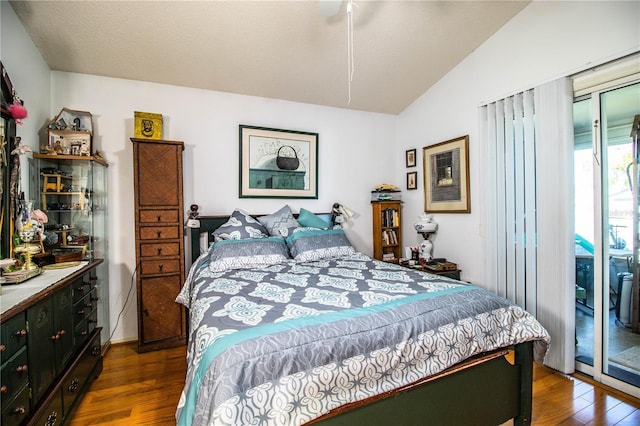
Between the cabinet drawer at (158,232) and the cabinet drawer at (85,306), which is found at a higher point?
the cabinet drawer at (158,232)

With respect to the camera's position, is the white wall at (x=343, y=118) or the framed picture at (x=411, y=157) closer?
the white wall at (x=343, y=118)

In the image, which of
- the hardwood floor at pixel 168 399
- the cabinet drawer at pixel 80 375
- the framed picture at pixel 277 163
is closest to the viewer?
the cabinet drawer at pixel 80 375

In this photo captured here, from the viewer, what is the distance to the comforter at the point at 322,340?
1.04 metres

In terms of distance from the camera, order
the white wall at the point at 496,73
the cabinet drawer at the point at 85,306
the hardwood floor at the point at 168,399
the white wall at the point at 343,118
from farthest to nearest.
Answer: the white wall at the point at 343,118, the white wall at the point at 496,73, the cabinet drawer at the point at 85,306, the hardwood floor at the point at 168,399

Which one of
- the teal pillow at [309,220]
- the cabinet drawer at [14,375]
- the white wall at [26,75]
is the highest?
the white wall at [26,75]

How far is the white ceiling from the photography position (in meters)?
2.20

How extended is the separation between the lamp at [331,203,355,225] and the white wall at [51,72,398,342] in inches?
4.2

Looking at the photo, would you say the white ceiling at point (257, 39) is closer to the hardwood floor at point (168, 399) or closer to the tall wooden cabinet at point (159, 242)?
the tall wooden cabinet at point (159, 242)

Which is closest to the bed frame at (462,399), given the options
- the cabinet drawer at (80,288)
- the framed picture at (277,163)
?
the cabinet drawer at (80,288)

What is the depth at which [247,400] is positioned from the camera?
1.01 metres

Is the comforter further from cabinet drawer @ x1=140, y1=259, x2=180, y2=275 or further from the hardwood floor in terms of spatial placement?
cabinet drawer @ x1=140, y1=259, x2=180, y2=275

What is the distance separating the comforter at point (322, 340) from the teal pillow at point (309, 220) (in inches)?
56.1

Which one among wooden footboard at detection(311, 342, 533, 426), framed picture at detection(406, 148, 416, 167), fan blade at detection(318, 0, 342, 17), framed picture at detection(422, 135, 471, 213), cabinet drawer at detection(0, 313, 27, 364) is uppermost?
fan blade at detection(318, 0, 342, 17)

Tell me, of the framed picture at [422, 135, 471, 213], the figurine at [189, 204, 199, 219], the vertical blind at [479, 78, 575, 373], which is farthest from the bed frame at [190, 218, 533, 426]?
the figurine at [189, 204, 199, 219]
